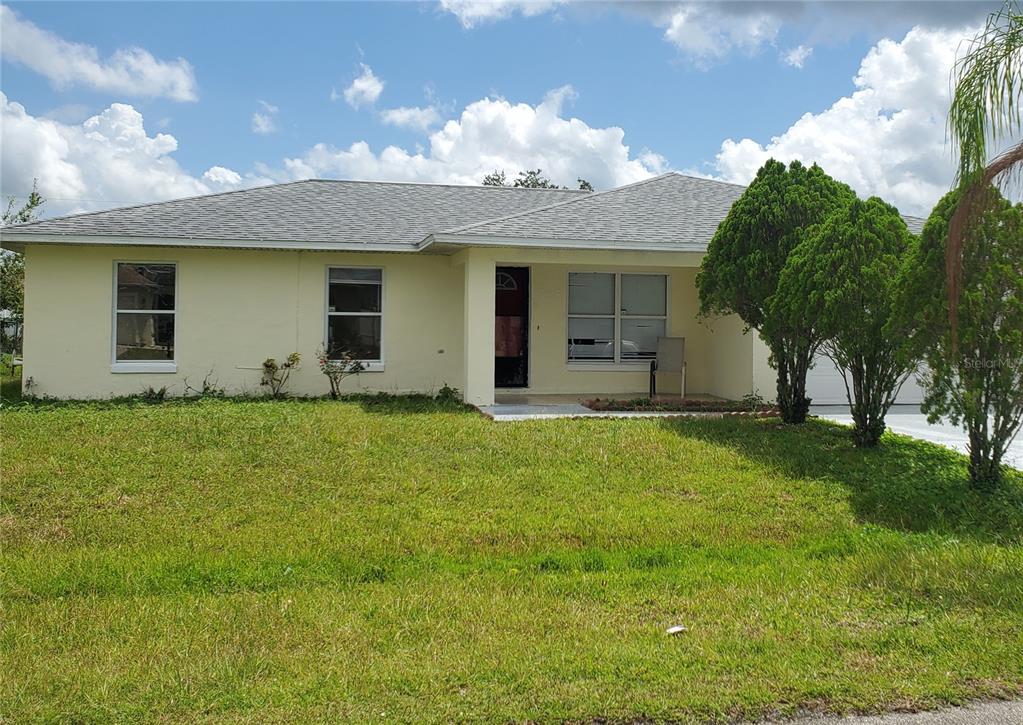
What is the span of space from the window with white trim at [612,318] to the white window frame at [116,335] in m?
7.32

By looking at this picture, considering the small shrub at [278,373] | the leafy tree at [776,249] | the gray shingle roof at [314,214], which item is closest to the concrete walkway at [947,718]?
the leafy tree at [776,249]

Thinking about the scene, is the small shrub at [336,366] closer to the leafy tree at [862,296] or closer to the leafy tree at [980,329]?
the leafy tree at [862,296]

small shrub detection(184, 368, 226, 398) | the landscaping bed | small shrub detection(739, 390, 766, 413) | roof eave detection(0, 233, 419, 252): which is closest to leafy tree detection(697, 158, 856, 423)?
the landscaping bed

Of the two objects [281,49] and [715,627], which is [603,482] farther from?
[281,49]

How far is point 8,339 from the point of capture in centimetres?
2517

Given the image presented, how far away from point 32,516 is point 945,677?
23.2 feet

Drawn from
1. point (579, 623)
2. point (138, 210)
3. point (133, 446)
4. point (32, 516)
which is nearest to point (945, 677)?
point (579, 623)

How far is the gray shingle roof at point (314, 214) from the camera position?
1392 cm

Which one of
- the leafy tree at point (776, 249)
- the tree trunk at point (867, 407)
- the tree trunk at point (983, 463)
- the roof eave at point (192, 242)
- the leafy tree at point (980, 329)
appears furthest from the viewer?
the roof eave at point (192, 242)

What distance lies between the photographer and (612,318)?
52.8 feet

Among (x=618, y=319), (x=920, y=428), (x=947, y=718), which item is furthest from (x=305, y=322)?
(x=947, y=718)

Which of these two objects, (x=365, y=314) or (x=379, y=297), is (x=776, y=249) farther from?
(x=365, y=314)

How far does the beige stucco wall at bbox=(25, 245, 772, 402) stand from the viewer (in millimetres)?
13672

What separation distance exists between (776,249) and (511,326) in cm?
600
